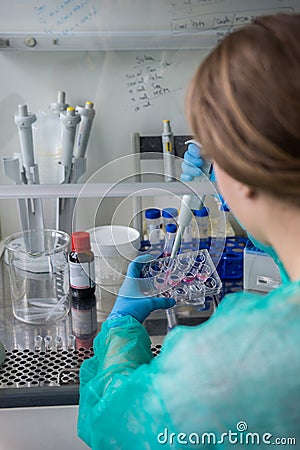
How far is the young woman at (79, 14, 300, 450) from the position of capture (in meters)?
0.60

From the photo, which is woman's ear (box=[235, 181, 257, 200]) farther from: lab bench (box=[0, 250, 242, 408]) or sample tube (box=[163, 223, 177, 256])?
sample tube (box=[163, 223, 177, 256])

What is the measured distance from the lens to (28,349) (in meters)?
1.31

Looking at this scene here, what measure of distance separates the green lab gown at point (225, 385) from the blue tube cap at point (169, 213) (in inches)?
28.8

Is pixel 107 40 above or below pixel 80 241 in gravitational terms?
above

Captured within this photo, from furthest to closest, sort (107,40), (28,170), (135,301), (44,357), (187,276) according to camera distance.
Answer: (107,40)
(28,170)
(187,276)
(44,357)
(135,301)

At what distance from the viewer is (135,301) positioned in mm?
1167

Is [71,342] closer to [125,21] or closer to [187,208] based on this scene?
[187,208]

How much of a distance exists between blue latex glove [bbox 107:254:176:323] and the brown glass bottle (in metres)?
0.11

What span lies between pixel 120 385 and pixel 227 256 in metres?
0.83

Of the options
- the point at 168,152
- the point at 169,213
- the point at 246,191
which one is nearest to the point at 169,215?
the point at 169,213

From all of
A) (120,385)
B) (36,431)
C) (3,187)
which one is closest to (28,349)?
(36,431)

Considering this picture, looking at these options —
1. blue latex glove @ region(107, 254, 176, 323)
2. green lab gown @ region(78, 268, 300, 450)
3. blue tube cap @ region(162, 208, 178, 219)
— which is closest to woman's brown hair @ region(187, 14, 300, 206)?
green lab gown @ region(78, 268, 300, 450)

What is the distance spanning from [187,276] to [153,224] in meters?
0.20

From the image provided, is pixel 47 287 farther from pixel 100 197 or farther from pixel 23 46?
pixel 23 46
